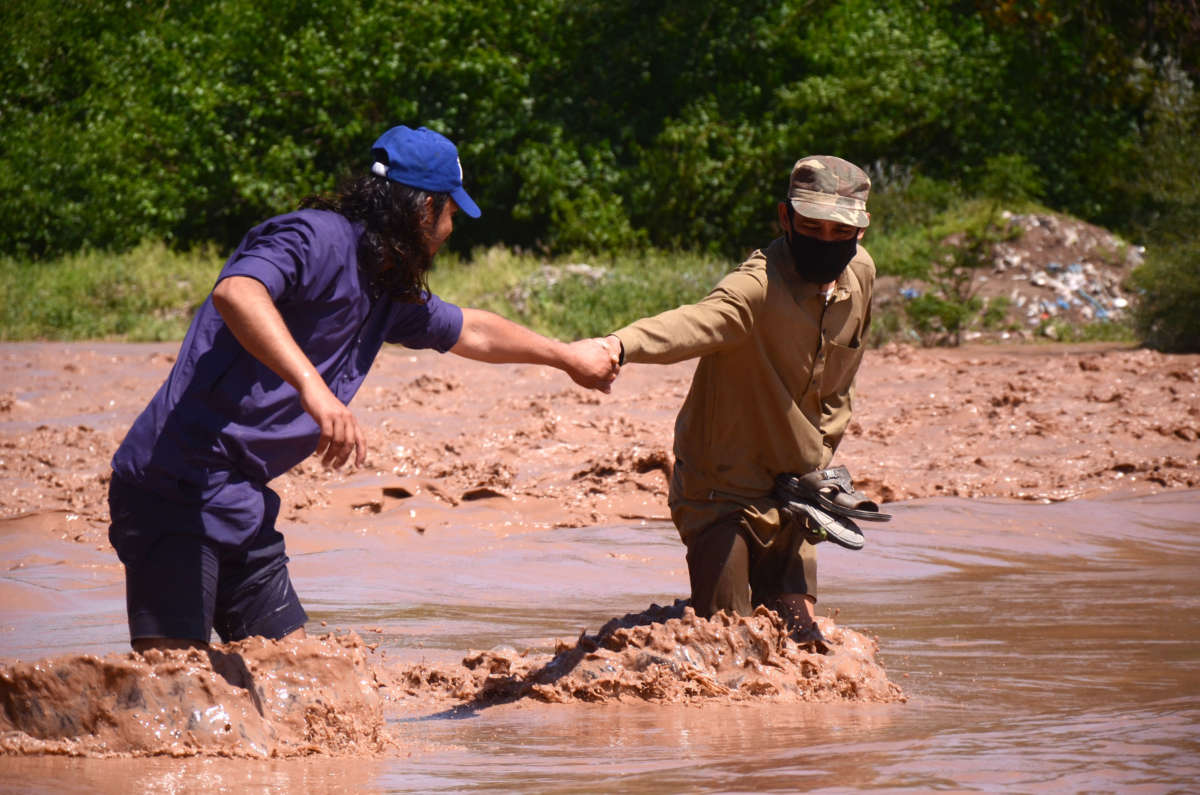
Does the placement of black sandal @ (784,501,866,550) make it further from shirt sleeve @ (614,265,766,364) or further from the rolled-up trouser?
shirt sleeve @ (614,265,766,364)

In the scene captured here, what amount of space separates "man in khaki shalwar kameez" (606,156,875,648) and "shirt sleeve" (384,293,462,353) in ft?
1.92

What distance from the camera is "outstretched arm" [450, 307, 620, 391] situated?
12.7 ft

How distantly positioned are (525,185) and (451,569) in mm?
14340

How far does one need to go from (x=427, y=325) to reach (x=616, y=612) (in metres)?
2.55

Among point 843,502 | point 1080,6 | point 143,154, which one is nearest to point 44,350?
point 143,154

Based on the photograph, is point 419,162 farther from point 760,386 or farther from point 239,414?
point 760,386

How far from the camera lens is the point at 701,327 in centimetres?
416

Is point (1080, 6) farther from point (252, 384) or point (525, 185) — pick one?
point (252, 384)

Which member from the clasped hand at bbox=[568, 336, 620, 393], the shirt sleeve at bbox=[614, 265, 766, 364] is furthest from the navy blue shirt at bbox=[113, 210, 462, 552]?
the shirt sleeve at bbox=[614, 265, 766, 364]

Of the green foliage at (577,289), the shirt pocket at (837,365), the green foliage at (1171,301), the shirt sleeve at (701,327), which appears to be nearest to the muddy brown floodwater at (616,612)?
the shirt pocket at (837,365)

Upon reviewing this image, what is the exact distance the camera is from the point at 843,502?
14.1 ft

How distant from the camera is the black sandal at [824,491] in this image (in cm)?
428

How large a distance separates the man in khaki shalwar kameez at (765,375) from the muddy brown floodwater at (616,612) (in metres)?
0.25

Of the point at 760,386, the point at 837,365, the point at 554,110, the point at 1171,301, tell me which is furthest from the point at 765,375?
the point at 554,110
